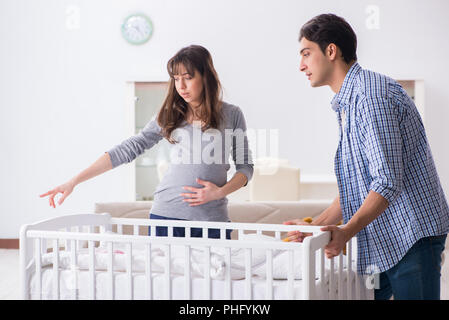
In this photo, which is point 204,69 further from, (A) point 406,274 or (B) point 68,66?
(B) point 68,66

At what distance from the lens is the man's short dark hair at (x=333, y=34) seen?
1355mm

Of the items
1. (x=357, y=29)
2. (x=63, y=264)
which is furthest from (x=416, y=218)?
(x=357, y=29)

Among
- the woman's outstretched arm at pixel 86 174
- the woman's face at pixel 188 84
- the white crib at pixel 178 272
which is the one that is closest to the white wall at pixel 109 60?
the woman's outstretched arm at pixel 86 174

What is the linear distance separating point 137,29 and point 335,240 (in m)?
3.92

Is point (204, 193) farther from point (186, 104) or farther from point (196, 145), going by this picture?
point (186, 104)

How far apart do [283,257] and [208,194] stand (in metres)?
0.35

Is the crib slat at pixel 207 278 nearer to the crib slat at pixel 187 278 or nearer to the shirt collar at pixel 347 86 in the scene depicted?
the crib slat at pixel 187 278

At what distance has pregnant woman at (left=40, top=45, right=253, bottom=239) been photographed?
182 cm

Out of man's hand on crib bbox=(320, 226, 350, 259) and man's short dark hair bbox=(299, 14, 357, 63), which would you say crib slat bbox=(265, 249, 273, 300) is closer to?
man's hand on crib bbox=(320, 226, 350, 259)

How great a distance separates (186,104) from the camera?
190cm

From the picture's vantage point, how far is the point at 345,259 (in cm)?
171

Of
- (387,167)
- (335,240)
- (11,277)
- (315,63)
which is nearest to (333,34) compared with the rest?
(315,63)

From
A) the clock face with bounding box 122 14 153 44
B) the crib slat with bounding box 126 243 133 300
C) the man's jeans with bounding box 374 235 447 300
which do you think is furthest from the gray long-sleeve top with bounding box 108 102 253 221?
the clock face with bounding box 122 14 153 44

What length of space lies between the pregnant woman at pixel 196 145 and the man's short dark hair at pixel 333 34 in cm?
54
